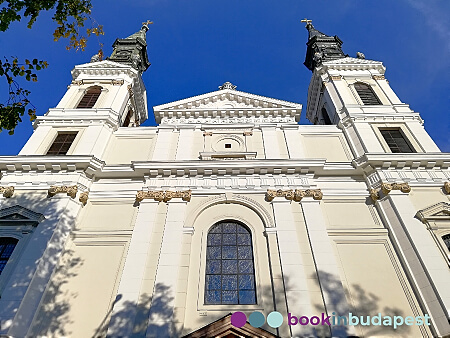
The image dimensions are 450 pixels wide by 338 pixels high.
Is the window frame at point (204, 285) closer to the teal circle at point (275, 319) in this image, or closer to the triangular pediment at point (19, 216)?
the teal circle at point (275, 319)

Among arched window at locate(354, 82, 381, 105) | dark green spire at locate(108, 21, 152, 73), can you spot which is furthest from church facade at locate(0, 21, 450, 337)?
dark green spire at locate(108, 21, 152, 73)

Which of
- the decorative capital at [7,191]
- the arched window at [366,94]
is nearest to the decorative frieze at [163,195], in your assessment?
the decorative capital at [7,191]

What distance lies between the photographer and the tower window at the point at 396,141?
14.9 metres

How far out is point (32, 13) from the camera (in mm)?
8430

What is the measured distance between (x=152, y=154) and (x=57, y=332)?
7.98 m

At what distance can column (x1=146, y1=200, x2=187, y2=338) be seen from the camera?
9.20 m

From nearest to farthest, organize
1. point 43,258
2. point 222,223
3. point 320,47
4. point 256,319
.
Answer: point 256,319, point 43,258, point 222,223, point 320,47

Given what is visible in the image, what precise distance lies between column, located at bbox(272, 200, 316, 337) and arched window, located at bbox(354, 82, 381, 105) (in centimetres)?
968

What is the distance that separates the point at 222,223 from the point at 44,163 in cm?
768

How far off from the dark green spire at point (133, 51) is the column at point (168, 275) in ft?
51.6

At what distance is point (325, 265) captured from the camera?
10.6m

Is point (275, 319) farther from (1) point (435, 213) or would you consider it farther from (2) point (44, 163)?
(2) point (44, 163)

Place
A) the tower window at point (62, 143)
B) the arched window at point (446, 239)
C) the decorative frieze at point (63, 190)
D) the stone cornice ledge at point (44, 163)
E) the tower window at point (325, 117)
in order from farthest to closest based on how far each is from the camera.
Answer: the tower window at point (325, 117)
the tower window at point (62, 143)
the stone cornice ledge at point (44, 163)
the decorative frieze at point (63, 190)
the arched window at point (446, 239)

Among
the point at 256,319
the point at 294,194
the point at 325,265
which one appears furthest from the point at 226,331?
the point at 294,194
